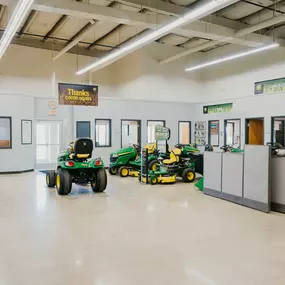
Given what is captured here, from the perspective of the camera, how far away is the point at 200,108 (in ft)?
46.0

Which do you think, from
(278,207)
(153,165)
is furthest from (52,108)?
(278,207)

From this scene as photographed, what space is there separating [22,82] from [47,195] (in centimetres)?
686

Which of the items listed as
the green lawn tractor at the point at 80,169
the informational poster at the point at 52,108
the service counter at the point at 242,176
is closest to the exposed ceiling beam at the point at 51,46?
the informational poster at the point at 52,108

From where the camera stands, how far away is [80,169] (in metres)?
7.52

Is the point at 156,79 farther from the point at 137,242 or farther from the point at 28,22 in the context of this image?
the point at 137,242

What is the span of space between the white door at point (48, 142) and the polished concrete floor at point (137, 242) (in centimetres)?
581

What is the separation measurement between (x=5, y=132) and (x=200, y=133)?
797 centimetres

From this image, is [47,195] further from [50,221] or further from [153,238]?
[153,238]

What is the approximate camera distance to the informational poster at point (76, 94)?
9523 mm

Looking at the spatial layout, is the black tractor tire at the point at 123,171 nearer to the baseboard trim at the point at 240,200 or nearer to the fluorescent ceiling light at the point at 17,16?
the baseboard trim at the point at 240,200

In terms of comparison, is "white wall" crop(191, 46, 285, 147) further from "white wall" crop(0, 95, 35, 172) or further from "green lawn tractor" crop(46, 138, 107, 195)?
"white wall" crop(0, 95, 35, 172)

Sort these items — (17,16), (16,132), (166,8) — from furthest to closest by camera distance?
1. (16,132)
2. (166,8)
3. (17,16)

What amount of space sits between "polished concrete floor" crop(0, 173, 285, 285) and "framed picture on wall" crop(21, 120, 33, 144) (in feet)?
16.1

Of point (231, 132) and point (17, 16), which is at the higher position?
point (17, 16)
